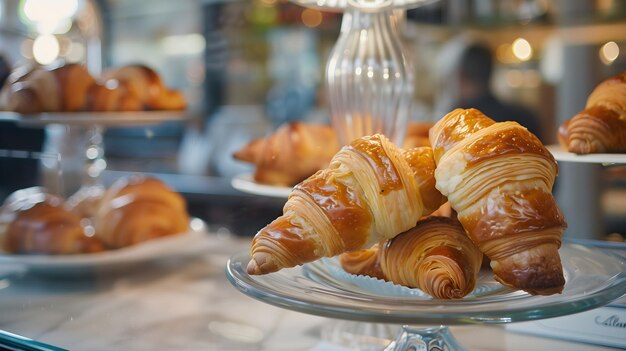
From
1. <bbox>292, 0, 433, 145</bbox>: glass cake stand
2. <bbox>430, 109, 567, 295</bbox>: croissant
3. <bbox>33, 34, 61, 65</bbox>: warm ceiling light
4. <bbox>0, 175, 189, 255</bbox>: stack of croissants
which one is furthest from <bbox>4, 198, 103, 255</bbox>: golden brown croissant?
<bbox>33, 34, 61, 65</bbox>: warm ceiling light

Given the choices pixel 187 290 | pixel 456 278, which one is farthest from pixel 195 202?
pixel 456 278

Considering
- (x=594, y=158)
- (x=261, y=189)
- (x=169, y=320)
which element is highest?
(x=594, y=158)

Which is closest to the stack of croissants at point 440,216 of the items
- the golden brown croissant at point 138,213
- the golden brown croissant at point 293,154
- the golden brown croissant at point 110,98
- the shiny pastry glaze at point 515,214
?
the shiny pastry glaze at point 515,214

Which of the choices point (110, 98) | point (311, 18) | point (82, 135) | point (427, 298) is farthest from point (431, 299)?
point (311, 18)

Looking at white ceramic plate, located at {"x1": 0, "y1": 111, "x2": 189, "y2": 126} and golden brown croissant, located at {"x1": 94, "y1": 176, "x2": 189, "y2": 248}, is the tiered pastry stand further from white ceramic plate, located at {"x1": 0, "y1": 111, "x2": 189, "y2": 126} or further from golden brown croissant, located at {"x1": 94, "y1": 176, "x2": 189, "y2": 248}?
golden brown croissant, located at {"x1": 94, "y1": 176, "x2": 189, "y2": 248}

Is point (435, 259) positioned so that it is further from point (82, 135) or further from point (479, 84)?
point (479, 84)
